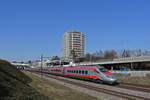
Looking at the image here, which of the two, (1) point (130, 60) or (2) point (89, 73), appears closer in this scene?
(2) point (89, 73)

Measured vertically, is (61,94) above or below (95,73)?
below

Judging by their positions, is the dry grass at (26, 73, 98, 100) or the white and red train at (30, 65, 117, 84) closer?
the dry grass at (26, 73, 98, 100)

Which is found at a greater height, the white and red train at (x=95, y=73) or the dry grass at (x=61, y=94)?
the white and red train at (x=95, y=73)

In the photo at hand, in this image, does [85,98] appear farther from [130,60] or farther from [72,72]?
[130,60]

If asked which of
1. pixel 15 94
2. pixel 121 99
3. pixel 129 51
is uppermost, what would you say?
pixel 129 51

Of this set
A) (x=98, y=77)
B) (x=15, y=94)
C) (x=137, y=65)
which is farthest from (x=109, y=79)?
(x=137, y=65)

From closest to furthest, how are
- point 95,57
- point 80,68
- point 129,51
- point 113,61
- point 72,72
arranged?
1. point 80,68
2. point 72,72
3. point 113,61
4. point 129,51
5. point 95,57

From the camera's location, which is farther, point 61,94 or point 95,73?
point 95,73

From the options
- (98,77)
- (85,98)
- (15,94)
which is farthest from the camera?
(98,77)

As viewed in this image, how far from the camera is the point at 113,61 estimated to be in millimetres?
80375

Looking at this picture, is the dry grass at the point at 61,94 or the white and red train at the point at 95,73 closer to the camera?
the dry grass at the point at 61,94

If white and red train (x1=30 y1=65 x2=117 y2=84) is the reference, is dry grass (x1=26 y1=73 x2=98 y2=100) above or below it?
below

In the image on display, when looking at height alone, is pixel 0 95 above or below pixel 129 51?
below

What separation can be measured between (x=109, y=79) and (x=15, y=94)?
60.0ft
